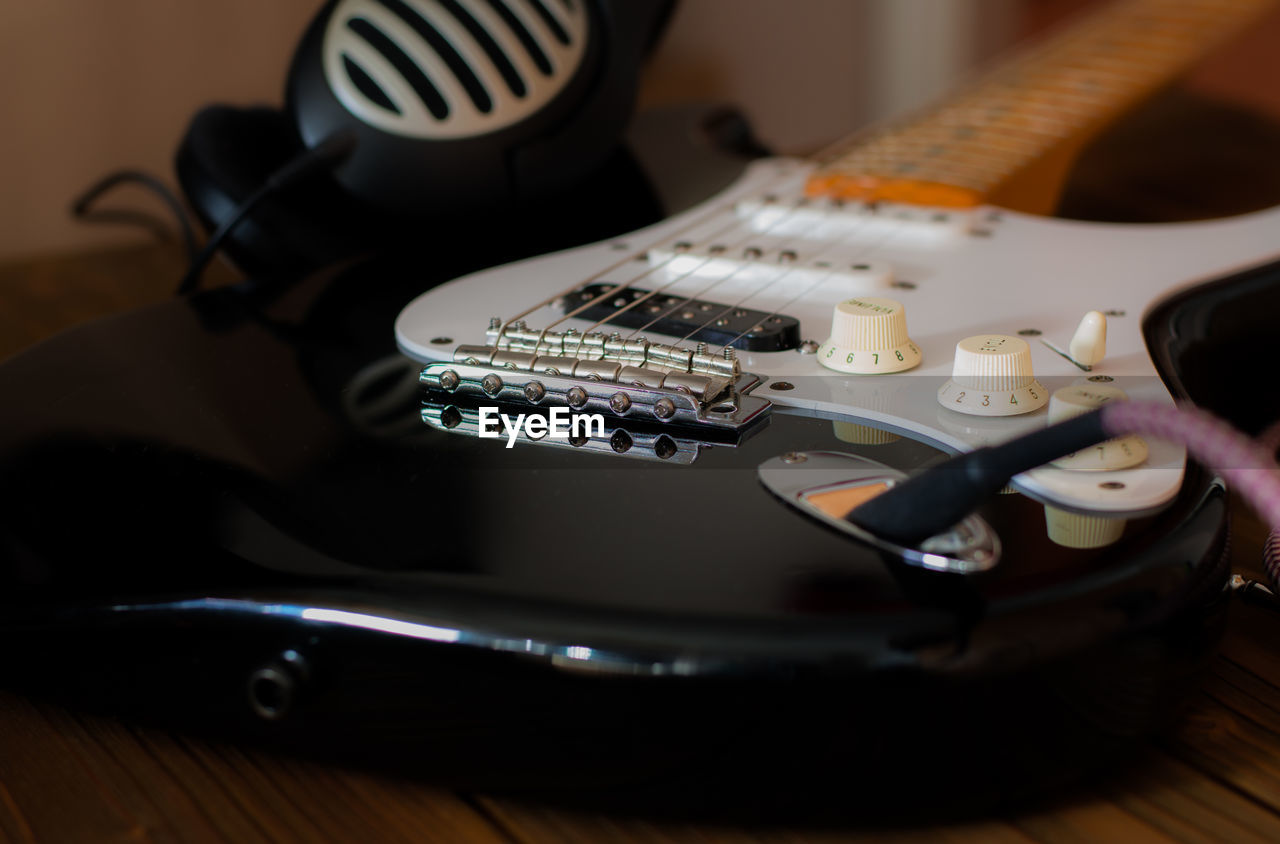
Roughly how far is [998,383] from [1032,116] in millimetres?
554

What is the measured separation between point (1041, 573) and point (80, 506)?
340 millimetres

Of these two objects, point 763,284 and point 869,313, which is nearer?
point 869,313

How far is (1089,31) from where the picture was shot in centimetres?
123

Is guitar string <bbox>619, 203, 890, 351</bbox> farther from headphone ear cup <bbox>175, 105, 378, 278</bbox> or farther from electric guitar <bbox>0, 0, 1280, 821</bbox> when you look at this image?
headphone ear cup <bbox>175, 105, 378, 278</bbox>

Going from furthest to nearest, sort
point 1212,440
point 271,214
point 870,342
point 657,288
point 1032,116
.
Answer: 1. point 1032,116
2. point 271,214
3. point 657,288
4. point 870,342
5. point 1212,440

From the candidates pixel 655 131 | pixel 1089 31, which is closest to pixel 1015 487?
pixel 655 131

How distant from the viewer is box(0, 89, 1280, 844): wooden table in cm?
37

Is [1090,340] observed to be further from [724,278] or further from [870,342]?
[724,278]

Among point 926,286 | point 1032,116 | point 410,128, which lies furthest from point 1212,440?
point 1032,116

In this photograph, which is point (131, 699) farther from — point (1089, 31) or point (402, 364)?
point (1089, 31)

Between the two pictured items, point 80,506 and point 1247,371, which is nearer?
point 80,506

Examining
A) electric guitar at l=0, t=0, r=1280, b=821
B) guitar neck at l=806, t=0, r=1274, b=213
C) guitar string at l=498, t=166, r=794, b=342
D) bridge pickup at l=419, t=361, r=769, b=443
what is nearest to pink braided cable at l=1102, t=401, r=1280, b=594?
electric guitar at l=0, t=0, r=1280, b=821

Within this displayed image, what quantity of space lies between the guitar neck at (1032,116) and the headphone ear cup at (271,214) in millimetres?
300

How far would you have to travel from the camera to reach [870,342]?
53cm
